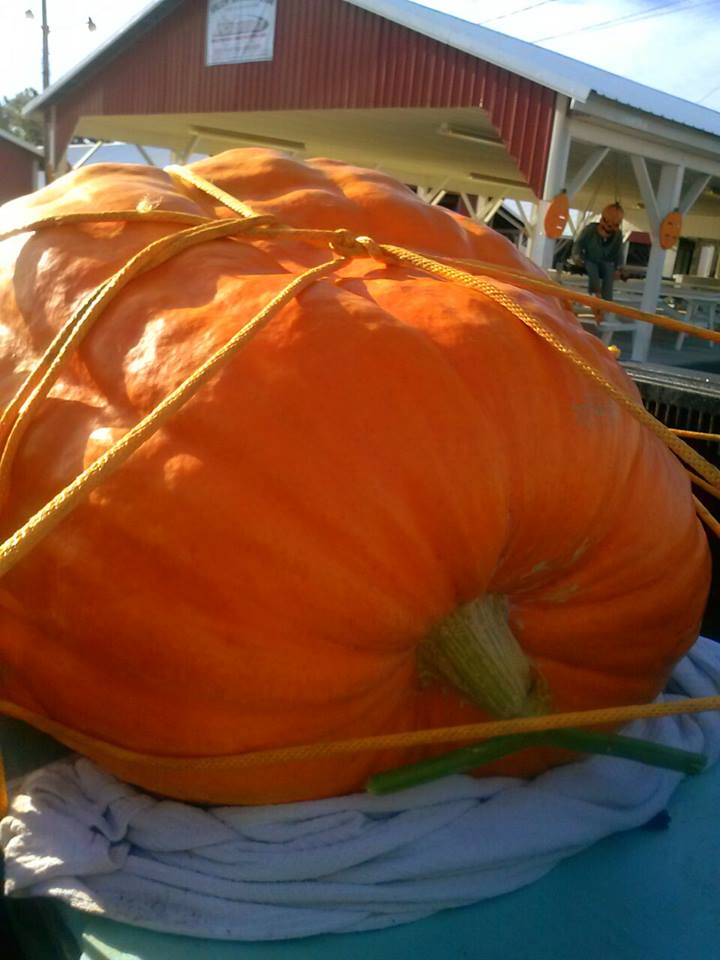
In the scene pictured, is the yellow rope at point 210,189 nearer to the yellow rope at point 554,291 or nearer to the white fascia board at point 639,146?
the yellow rope at point 554,291

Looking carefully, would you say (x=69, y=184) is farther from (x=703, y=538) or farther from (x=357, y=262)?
(x=703, y=538)

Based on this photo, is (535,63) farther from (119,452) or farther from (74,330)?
(119,452)

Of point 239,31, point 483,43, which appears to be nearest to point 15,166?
point 239,31

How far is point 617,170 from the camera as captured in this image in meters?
15.1

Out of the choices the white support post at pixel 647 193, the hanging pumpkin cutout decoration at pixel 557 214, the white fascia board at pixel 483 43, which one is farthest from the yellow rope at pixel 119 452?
the white support post at pixel 647 193

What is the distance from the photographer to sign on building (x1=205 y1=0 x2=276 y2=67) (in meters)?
12.2

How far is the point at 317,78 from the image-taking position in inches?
459

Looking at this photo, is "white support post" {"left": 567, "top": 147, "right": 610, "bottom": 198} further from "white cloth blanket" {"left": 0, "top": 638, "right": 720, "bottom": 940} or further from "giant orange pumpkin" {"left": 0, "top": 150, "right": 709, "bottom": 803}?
"white cloth blanket" {"left": 0, "top": 638, "right": 720, "bottom": 940}

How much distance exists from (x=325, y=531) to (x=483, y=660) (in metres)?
0.31

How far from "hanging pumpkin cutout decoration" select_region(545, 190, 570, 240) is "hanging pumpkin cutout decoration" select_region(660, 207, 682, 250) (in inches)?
67.7

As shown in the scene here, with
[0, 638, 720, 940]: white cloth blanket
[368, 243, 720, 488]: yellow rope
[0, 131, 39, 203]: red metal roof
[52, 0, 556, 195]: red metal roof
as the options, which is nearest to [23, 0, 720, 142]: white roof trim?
[52, 0, 556, 195]: red metal roof

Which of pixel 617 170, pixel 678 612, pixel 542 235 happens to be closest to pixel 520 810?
pixel 678 612

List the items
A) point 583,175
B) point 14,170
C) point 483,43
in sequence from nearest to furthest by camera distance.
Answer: point 583,175, point 483,43, point 14,170

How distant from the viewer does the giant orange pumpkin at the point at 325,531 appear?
124cm
